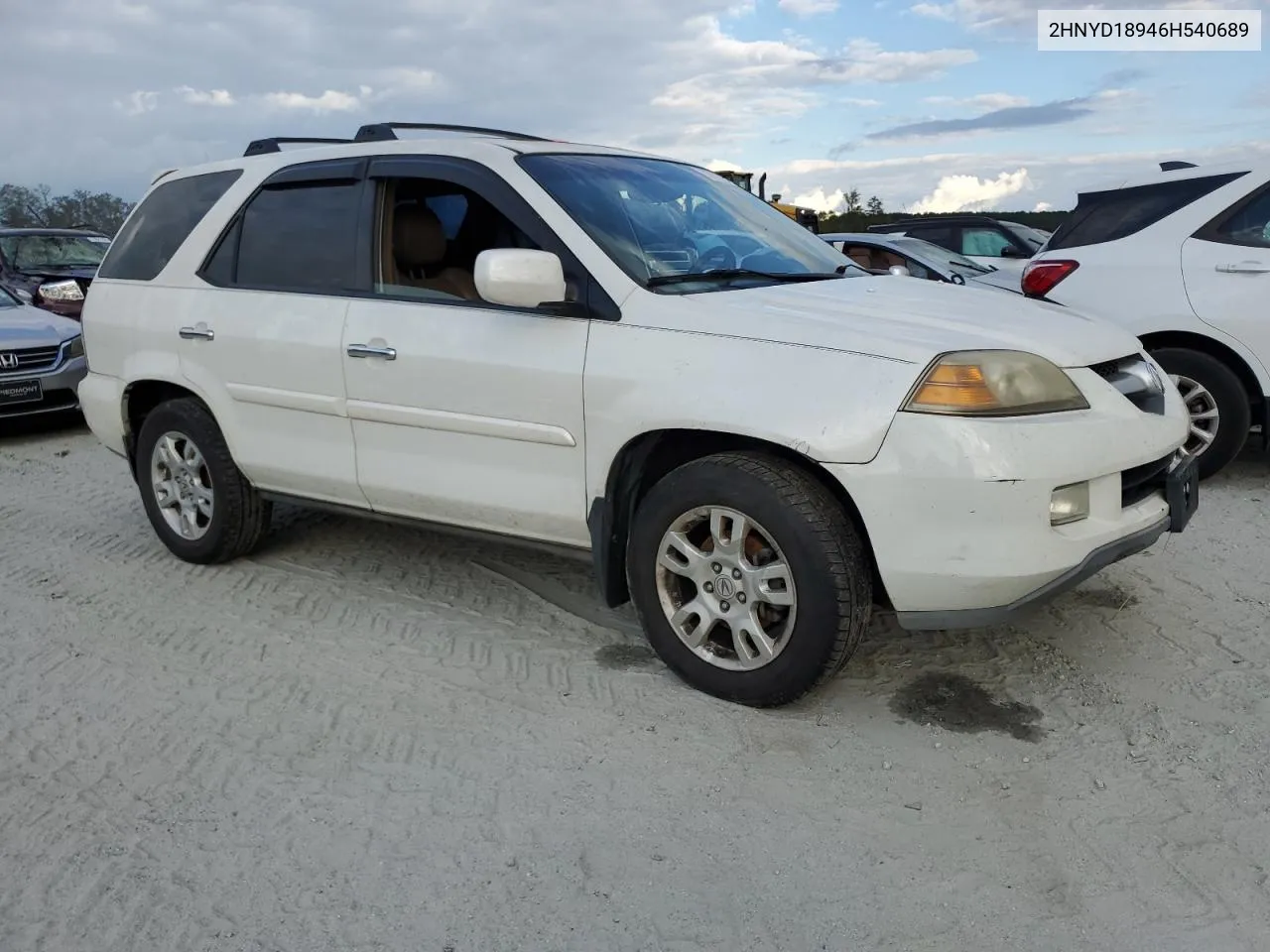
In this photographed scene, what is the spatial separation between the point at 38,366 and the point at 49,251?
3.98 metres

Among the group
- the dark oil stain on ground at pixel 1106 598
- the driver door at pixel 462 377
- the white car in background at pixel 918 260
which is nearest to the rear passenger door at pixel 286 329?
the driver door at pixel 462 377

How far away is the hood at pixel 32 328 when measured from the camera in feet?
29.0

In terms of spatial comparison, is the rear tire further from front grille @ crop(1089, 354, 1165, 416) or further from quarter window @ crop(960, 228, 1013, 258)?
quarter window @ crop(960, 228, 1013, 258)

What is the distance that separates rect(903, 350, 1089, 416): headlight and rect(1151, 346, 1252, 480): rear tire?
3128 millimetres

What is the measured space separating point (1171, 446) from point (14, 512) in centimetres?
605

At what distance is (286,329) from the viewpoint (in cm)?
436

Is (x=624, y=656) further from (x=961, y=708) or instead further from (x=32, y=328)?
(x=32, y=328)

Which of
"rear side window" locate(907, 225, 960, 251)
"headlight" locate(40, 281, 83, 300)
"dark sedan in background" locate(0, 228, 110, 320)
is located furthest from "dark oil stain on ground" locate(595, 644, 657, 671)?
"rear side window" locate(907, 225, 960, 251)

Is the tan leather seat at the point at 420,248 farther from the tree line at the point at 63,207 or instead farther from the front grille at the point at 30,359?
the tree line at the point at 63,207

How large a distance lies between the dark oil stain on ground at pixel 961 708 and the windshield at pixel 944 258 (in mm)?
7041

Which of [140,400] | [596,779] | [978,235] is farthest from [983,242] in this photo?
[596,779]

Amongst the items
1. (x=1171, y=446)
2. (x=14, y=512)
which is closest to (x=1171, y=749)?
(x=1171, y=446)

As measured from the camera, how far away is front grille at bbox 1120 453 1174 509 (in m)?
3.32

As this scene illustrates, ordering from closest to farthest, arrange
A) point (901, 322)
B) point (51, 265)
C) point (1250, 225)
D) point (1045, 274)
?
point (901, 322), point (1250, 225), point (1045, 274), point (51, 265)
